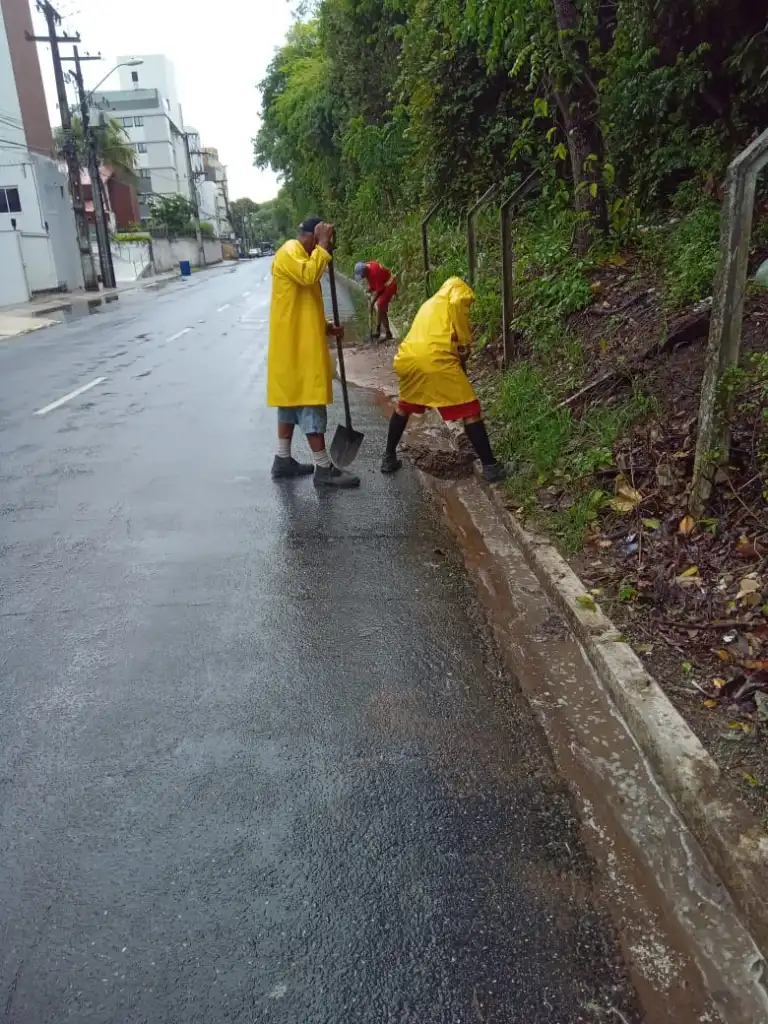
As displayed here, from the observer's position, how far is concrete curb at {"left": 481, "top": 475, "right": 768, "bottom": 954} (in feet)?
7.60

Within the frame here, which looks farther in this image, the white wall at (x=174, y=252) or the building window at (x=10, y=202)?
the white wall at (x=174, y=252)

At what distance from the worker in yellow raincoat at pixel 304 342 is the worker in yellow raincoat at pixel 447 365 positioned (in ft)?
2.00

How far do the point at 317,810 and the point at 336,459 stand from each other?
3.92 meters

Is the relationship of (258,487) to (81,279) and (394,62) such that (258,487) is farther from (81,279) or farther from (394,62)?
(81,279)

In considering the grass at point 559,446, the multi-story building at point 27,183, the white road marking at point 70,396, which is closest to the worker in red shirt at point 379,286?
the white road marking at point 70,396

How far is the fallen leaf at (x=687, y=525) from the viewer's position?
407 cm

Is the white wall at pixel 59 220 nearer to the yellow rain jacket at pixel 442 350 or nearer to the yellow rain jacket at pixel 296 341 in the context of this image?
the yellow rain jacket at pixel 296 341

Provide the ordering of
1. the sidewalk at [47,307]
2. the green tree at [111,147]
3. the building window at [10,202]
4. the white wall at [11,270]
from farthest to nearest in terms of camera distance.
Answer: the green tree at [111,147] → the building window at [10,202] → the white wall at [11,270] → the sidewalk at [47,307]

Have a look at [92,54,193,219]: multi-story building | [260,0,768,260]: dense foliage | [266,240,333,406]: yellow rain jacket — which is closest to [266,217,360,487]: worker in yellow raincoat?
[266,240,333,406]: yellow rain jacket

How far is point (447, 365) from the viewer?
223 inches

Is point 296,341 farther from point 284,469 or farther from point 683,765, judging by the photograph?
point 683,765

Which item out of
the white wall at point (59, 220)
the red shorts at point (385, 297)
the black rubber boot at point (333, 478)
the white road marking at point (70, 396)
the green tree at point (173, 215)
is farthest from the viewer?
the green tree at point (173, 215)

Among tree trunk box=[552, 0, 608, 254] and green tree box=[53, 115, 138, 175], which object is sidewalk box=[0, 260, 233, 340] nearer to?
green tree box=[53, 115, 138, 175]

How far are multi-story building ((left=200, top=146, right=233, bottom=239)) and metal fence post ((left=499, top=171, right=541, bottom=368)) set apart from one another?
330 feet
